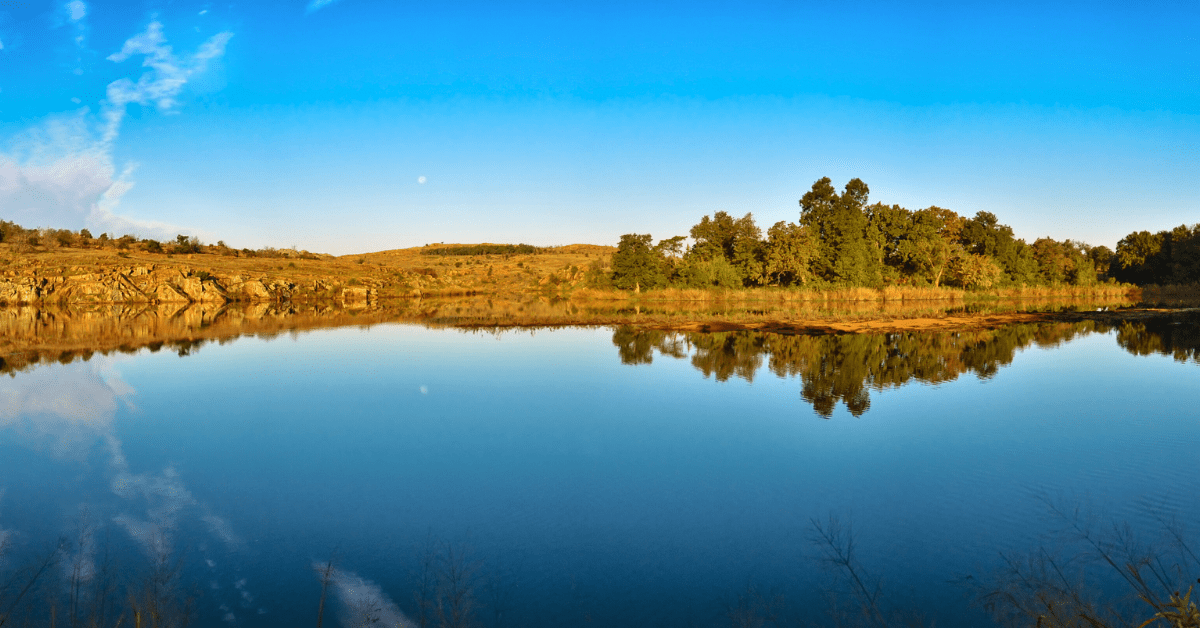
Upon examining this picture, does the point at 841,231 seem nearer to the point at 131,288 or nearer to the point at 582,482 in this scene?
the point at 582,482

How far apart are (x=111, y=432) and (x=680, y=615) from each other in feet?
37.1

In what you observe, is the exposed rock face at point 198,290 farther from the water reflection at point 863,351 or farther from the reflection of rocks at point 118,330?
the water reflection at point 863,351

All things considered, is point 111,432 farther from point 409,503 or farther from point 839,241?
point 839,241

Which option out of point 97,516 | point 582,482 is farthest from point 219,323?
point 582,482

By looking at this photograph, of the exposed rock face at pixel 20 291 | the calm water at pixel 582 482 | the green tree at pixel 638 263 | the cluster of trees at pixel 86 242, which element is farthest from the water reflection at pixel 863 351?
the cluster of trees at pixel 86 242

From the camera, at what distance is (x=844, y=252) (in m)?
58.4

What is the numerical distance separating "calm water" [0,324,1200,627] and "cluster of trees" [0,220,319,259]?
67851 millimetres

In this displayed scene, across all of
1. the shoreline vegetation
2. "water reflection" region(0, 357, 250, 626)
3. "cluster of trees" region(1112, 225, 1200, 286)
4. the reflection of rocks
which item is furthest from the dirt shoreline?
"cluster of trees" region(1112, 225, 1200, 286)

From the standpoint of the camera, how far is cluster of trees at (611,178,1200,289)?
58.4 metres

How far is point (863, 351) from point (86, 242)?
88175 millimetres

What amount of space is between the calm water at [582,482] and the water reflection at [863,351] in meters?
0.30

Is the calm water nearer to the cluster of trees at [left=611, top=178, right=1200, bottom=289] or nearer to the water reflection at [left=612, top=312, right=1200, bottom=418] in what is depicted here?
the water reflection at [left=612, top=312, right=1200, bottom=418]

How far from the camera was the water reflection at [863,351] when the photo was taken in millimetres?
16141

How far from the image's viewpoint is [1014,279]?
220ft
